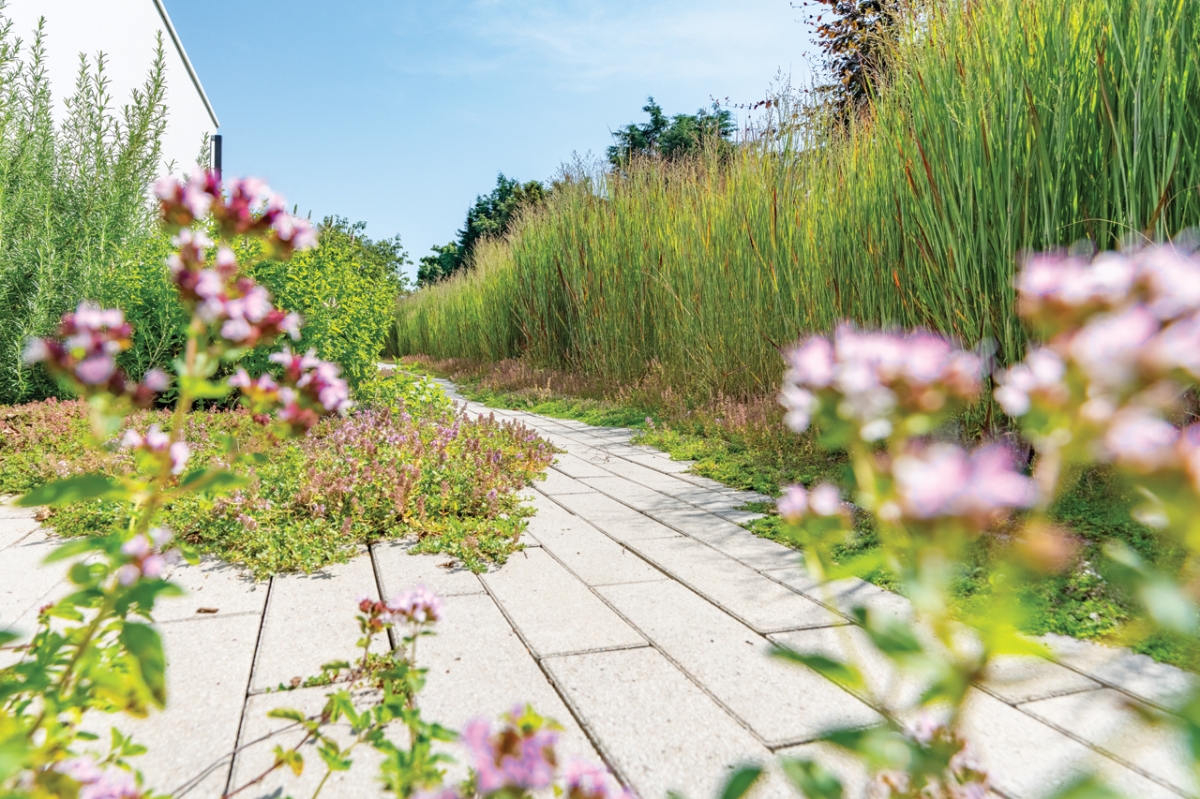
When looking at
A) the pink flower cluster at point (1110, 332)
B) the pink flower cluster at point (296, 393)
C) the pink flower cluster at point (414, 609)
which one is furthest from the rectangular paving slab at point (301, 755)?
the pink flower cluster at point (1110, 332)

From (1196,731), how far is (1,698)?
4.10 feet

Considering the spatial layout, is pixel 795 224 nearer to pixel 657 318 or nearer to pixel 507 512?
pixel 657 318

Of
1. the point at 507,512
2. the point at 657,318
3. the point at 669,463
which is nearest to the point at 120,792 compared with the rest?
the point at 507,512

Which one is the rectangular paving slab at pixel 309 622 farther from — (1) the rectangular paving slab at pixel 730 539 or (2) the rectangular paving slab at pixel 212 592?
(1) the rectangular paving slab at pixel 730 539

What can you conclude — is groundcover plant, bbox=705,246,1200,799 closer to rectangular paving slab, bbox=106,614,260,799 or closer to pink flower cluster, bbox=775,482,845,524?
pink flower cluster, bbox=775,482,845,524

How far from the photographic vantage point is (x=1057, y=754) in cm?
154

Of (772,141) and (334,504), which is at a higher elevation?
(772,141)

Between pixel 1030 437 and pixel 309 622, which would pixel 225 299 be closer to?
pixel 1030 437

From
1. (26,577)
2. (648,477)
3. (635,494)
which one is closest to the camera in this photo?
(26,577)

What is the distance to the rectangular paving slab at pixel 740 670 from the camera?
1.69m

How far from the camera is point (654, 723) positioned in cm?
169

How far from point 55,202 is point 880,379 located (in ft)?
27.1

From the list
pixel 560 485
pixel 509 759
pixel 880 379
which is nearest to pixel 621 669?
pixel 509 759

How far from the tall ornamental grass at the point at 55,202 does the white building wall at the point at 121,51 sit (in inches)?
9.5
